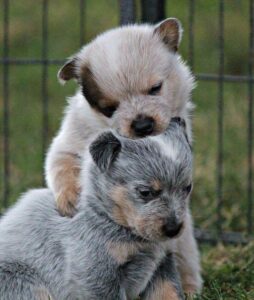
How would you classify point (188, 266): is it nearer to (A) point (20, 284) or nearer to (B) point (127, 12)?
(A) point (20, 284)

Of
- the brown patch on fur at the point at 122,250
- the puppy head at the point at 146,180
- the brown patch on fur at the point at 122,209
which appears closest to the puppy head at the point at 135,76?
the puppy head at the point at 146,180

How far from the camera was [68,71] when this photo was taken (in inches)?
239

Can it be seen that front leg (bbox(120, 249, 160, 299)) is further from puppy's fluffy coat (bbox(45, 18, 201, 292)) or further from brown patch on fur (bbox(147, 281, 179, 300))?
puppy's fluffy coat (bbox(45, 18, 201, 292))

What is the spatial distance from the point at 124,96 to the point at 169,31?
616mm

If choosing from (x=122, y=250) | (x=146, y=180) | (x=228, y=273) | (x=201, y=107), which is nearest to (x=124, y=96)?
(x=146, y=180)

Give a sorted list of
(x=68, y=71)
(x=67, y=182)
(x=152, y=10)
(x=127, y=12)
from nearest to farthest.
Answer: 1. (x=67, y=182)
2. (x=68, y=71)
3. (x=127, y=12)
4. (x=152, y=10)

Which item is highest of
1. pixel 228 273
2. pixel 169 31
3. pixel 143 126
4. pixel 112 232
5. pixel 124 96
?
pixel 169 31

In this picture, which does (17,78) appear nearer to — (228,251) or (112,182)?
(228,251)

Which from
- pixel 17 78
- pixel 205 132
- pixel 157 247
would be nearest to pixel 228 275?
pixel 157 247

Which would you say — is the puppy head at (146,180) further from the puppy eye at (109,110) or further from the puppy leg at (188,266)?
the puppy leg at (188,266)

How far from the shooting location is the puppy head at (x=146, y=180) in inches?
200

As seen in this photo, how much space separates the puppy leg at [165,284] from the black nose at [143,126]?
0.60 m

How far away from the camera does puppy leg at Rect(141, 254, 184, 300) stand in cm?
549

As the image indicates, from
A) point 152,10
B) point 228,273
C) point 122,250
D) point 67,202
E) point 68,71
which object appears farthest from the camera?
point 152,10
